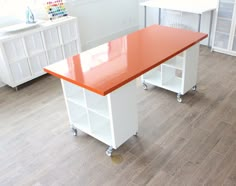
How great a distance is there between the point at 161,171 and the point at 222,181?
1.65ft

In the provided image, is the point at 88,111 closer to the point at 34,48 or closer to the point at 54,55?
the point at 34,48

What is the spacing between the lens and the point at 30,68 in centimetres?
380

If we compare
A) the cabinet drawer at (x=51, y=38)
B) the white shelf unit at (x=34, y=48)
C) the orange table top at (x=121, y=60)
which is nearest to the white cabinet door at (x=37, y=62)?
the white shelf unit at (x=34, y=48)

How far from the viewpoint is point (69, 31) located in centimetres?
412

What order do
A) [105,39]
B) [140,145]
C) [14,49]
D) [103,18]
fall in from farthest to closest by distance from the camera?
[105,39]
[103,18]
[14,49]
[140,145]

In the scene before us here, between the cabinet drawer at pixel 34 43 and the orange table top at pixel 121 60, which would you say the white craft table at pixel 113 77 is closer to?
the orange table top at pixel 121 60

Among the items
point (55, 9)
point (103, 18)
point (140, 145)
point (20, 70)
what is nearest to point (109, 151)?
point (140, 145)

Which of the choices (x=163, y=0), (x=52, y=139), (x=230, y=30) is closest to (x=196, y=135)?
(x=52, y=139)

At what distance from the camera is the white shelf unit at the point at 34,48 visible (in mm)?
3518

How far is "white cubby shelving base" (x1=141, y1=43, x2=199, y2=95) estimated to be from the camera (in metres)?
3.06

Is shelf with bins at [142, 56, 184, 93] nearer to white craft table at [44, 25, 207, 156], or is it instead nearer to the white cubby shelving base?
the white cubby shelving base

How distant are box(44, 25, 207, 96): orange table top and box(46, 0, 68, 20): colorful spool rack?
1568 mm

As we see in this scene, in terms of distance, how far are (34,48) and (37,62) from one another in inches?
8.6

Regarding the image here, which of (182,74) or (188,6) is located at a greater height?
(188,6)
